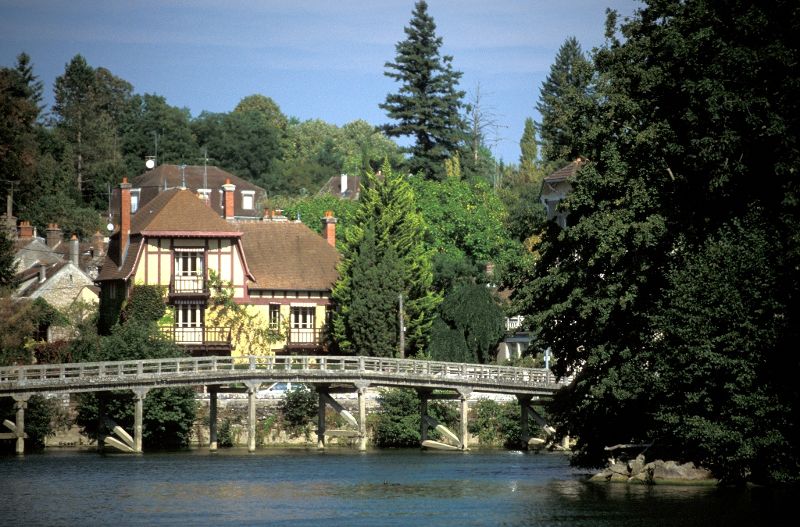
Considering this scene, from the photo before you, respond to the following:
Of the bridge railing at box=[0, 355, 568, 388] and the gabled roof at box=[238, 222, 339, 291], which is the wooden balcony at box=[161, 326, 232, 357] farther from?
the bridge railing at box=[0, 355, 568, 388]

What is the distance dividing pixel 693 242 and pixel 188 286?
1635 inches

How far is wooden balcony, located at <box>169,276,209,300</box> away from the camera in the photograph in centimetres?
8425

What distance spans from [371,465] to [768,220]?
22199 millimetres

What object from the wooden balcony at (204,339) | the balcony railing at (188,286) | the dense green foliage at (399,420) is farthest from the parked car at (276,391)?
the balcony railing at (188,286)

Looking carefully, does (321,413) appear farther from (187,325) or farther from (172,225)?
(172,225)

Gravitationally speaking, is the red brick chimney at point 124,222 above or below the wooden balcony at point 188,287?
above

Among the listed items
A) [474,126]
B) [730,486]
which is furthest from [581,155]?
[474,126]

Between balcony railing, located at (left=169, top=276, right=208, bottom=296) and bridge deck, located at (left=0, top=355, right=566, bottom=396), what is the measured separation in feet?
24.7

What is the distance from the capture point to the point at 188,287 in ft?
278

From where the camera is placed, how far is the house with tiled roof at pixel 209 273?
84500 mm

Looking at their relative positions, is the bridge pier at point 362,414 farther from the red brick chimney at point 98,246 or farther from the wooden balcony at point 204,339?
the red brick chimney at point 98,246

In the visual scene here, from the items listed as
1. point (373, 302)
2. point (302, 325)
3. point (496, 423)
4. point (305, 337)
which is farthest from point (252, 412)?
point (302, 325)

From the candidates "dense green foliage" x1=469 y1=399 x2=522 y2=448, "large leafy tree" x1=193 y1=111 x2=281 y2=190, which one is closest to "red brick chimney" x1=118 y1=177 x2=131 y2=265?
"dense green foliage" x1=469 y1=399 x2=522 y2=448

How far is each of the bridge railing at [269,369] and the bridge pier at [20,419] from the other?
0.72 m
